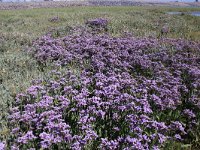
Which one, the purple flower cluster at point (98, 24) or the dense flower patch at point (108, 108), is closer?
the dense flower patch at point (108, 108)

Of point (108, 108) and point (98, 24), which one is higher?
point (98, 24)

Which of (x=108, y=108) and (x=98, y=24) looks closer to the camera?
(x=108, y=108)

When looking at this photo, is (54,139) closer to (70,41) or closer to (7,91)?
(7,91)

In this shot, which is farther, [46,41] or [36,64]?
[46,41]

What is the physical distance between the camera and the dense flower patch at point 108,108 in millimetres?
4434

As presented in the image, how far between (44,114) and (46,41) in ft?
23.0

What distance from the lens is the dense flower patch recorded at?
4.43 metres

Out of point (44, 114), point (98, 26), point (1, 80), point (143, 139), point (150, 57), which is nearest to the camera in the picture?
point (143, 139)

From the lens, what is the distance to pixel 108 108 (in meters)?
5.46

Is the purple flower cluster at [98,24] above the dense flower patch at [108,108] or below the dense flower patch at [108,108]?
above

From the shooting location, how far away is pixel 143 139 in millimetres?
4344

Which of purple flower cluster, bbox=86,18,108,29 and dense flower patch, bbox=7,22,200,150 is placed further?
purple flower cluster, bbox=86,18,108,29

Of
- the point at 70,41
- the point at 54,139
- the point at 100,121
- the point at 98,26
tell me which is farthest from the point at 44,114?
the point at 98,26

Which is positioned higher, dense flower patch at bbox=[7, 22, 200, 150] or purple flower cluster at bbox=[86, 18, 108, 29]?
purple flower cluster at bbox=[86, 18, 108, 29]
